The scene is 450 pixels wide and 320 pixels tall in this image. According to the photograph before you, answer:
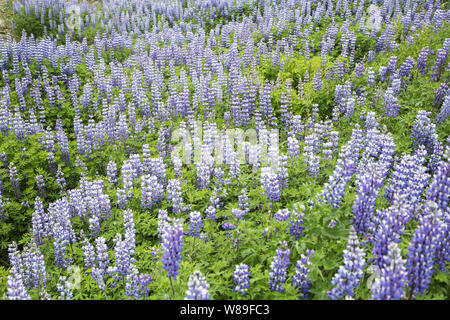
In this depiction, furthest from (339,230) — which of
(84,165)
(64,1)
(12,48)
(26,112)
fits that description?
(64,1)

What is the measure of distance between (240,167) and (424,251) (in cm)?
387

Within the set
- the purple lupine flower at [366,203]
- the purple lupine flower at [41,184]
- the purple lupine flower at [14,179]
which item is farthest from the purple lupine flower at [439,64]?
the purple lupine flower at [14,179]

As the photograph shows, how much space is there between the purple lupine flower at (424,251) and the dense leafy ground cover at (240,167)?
2cm

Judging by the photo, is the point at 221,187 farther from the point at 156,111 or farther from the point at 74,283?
the point at 156,111

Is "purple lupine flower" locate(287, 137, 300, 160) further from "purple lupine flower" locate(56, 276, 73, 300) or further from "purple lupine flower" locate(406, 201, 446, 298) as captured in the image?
"purple lupine flower" locate(56, 276, 73, 300)

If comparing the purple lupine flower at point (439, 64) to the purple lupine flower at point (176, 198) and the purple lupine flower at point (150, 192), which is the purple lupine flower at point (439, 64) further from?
the purple lupine flower at point (150, 192)

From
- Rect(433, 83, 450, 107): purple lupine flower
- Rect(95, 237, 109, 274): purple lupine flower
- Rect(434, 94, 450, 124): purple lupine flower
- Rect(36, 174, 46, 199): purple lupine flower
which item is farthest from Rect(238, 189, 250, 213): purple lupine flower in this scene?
Rect(433, 83, 450, 107): purple lupine flower

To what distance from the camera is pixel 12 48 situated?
12.8m

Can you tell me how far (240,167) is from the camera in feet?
23.0

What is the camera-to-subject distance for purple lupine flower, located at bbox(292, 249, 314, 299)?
4.13 meters

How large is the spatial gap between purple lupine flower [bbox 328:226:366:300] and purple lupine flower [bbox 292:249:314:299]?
16.1 inches

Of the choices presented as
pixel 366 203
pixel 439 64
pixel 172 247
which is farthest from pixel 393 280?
pixel 439 64
